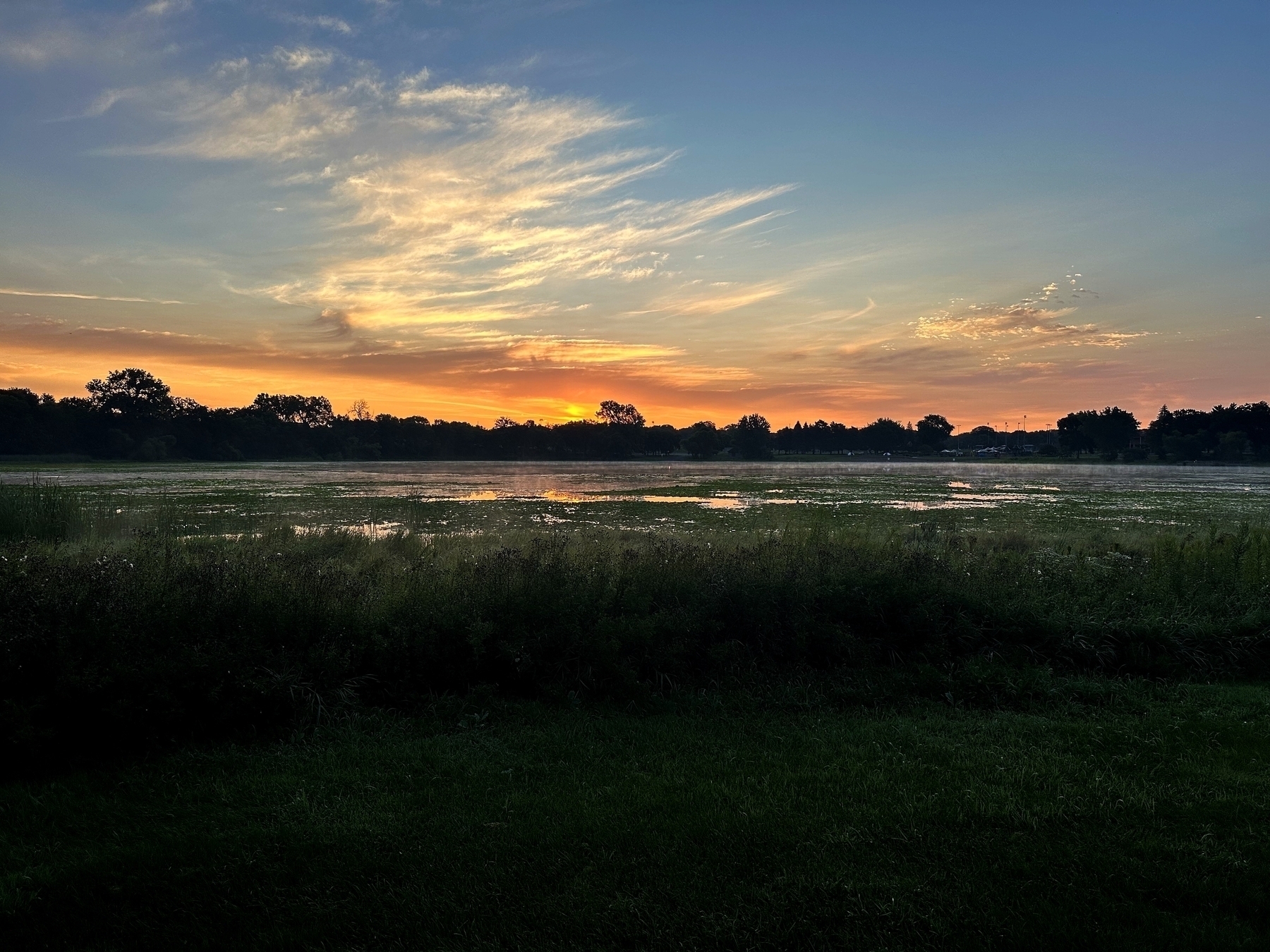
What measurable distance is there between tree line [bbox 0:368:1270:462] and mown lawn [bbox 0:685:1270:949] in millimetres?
147199

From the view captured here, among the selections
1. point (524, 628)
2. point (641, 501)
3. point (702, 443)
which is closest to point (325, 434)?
point (702, 443)

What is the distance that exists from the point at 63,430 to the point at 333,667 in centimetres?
14896

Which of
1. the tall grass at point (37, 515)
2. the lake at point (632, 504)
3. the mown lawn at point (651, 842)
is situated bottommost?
the mown lawn at point (651, 842)

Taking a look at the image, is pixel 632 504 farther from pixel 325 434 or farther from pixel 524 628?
pixel 325 434

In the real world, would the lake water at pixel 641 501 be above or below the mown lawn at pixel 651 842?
above

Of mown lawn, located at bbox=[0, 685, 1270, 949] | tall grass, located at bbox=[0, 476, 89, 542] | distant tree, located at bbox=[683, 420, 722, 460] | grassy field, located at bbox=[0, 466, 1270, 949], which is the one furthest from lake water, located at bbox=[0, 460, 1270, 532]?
distant tree, located at bbox=[683, 420, 722, 460]

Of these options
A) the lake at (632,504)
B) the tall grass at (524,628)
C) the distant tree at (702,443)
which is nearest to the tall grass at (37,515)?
the lake at (632,504)

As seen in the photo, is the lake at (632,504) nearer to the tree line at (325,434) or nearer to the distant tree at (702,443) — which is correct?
the tree line at (325,434)

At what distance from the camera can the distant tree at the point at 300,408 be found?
18112 centimetres

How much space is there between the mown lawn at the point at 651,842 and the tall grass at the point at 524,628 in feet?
2.19

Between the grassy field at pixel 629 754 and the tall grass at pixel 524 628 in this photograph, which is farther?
the tall grass at pixel 524 628

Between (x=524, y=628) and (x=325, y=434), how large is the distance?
17271 cm

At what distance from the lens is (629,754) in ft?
23.2

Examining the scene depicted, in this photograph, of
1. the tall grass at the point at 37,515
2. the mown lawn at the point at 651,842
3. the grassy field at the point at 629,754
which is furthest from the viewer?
the tall grass at the point at 37,515
